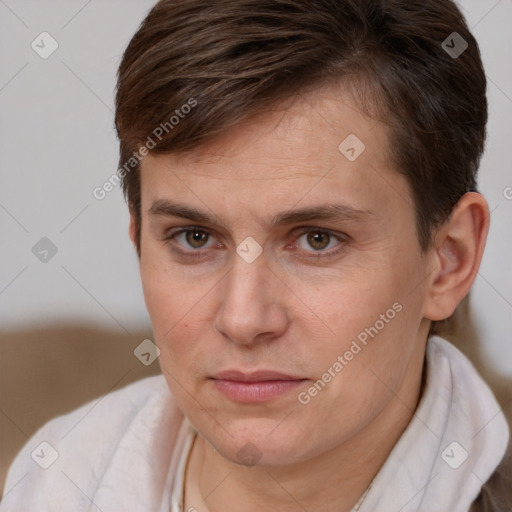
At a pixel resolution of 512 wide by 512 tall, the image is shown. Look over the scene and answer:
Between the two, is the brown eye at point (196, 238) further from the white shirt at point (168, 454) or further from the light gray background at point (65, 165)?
the light gray background at point (65, 165)

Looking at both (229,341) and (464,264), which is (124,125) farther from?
(464,264)

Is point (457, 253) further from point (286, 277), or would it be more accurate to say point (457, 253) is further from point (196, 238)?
point (196, 238)

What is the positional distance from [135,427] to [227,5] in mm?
897

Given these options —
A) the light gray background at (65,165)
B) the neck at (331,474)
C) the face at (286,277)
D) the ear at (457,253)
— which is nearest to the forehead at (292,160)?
the face at (286,277)

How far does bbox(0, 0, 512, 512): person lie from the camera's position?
4.64 ft

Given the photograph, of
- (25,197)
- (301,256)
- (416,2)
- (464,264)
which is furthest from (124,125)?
(25,197)

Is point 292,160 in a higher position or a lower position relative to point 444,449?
higher

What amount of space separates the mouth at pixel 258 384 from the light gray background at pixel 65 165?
38.1 inches

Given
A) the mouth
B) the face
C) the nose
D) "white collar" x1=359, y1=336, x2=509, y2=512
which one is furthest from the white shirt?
the nose

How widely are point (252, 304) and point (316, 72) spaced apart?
38 centimetres

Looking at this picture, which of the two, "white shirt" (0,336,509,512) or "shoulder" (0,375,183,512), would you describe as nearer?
"white shirt" (0,336,509,512)

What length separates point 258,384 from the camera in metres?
1.46

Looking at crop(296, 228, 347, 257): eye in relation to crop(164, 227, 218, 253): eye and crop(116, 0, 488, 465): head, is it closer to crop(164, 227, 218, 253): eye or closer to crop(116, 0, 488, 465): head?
crop(116, 0, 488, 465): head

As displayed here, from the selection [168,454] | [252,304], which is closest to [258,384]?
[252,304]
